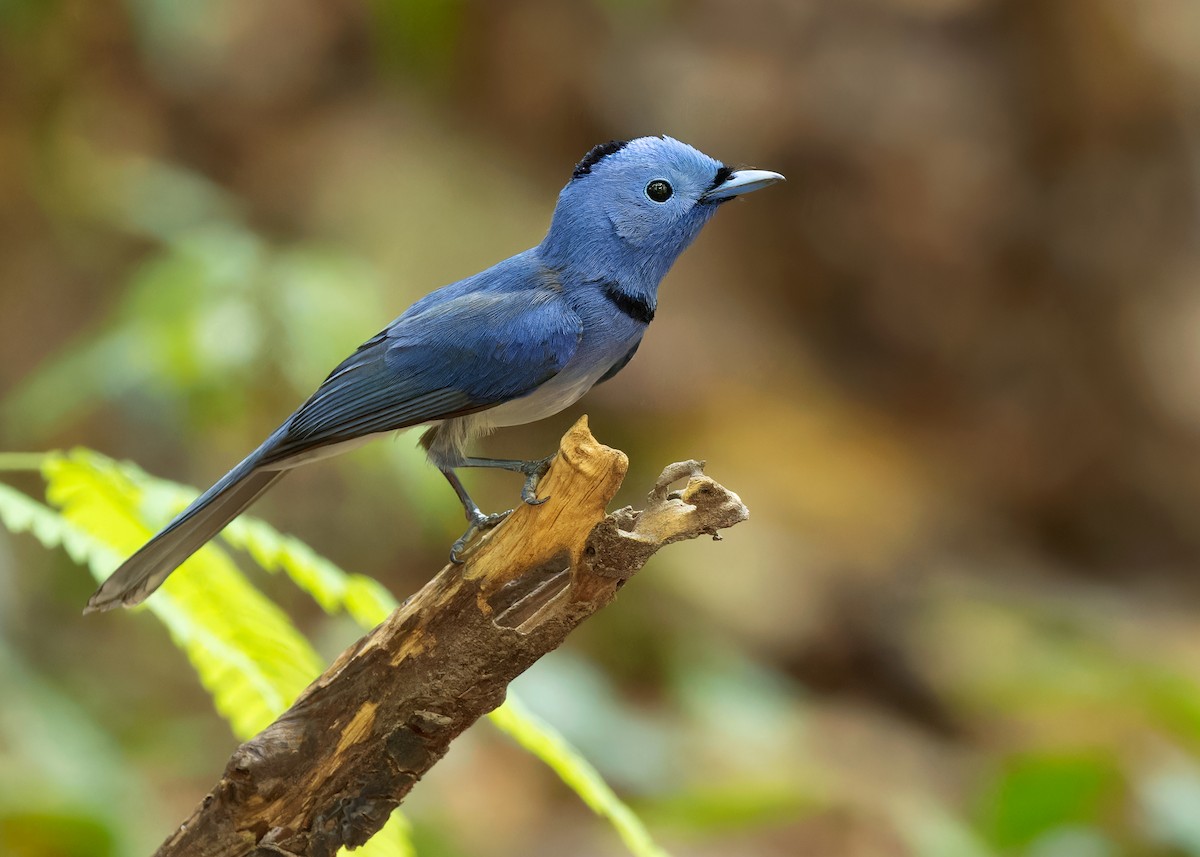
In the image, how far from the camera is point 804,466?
27.0 feet

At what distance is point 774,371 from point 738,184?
216 inches

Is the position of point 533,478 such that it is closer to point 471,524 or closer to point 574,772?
point 471,524

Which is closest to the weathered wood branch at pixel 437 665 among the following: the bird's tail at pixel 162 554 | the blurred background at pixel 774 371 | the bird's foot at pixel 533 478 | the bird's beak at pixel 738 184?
the bird's foot at pixel 533 478

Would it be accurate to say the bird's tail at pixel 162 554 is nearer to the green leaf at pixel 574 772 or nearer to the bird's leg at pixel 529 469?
the bird's leg at pixel 529 469

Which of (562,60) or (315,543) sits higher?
(562,60)

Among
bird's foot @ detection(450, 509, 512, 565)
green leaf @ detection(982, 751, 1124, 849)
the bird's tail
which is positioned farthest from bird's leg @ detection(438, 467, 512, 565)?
green leaf @ detection(982, 751, 1124, 849)

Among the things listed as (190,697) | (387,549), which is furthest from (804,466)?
(190,697)

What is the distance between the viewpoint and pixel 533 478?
2467 millimetres

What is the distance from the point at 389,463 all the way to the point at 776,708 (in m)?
2.52

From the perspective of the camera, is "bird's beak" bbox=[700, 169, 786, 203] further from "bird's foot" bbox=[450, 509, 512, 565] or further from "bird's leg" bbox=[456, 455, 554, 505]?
"bird's foot" bbox=[450, 509, 512, 565]

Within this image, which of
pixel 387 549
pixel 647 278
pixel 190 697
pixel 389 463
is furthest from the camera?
pixel 387 549

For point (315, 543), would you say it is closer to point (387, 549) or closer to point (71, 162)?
point (387, 549)

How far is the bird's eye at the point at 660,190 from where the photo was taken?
3.03m

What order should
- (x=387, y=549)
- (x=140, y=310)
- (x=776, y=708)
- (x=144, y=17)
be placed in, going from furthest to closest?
1. (x=387, y=549)
2. (x=776, y=708)
3. (x=144, y=17)
4. (x=140, y=310)
